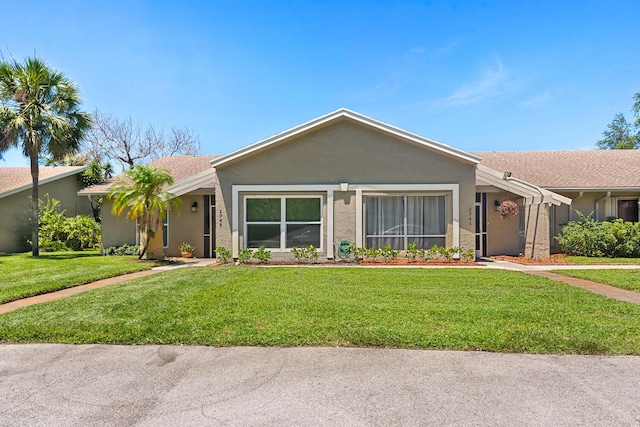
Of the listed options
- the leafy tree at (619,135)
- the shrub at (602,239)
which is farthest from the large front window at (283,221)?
the leafy tree at (619,135)

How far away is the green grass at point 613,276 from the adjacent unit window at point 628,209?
22.5 ft

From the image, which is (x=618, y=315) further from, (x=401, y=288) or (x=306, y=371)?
(x=306, y=371)

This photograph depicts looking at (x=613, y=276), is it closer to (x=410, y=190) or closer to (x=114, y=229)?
(x=410, y=190)

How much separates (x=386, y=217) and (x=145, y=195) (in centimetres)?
835

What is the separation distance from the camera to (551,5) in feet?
39.1

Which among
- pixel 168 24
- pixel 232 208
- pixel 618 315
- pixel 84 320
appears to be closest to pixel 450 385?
pixel 618 315

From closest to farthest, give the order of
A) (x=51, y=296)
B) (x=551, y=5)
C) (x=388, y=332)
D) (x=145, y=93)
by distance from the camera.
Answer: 1. (x=388, y=332)
2. (x=51, y=296)
3. (x=551, y=5)
4. (x=145, y=93)

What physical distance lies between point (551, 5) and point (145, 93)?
64.9 feet

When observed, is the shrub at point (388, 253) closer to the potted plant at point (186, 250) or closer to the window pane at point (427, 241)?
the window pane at point (427, 241)

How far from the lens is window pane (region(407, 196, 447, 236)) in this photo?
494 inches

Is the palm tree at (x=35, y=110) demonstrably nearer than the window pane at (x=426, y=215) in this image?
No

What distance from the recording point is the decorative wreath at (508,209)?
13406 millimetres

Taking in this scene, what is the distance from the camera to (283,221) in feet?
41.1

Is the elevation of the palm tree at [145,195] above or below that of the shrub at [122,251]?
above
